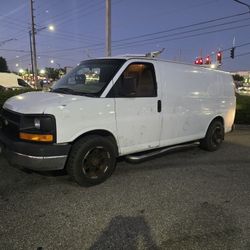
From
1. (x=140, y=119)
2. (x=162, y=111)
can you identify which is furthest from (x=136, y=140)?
(x=162, y=111)

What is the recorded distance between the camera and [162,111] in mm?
5266

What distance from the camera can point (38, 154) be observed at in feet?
13.0

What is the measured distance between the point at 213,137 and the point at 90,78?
3530mm

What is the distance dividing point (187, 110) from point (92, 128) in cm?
235

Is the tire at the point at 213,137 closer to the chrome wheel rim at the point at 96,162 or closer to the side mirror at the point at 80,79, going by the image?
the chrome wheel rim at the point at 96,162

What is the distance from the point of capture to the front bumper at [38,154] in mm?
3977

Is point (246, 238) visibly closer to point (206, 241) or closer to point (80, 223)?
point (206, 241)

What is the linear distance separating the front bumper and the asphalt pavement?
1.53ft

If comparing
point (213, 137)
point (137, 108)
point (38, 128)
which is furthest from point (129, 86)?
point (213, 137)

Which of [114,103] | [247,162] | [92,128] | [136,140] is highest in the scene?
[114,103]

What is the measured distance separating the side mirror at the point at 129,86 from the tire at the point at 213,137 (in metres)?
2.72

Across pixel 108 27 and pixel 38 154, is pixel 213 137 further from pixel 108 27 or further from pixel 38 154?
pixel 108 27

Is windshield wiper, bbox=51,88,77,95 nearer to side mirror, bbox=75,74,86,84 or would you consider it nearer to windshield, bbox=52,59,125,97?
windshield, bbox=52,59,125,97

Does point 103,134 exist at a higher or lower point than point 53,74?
lower
